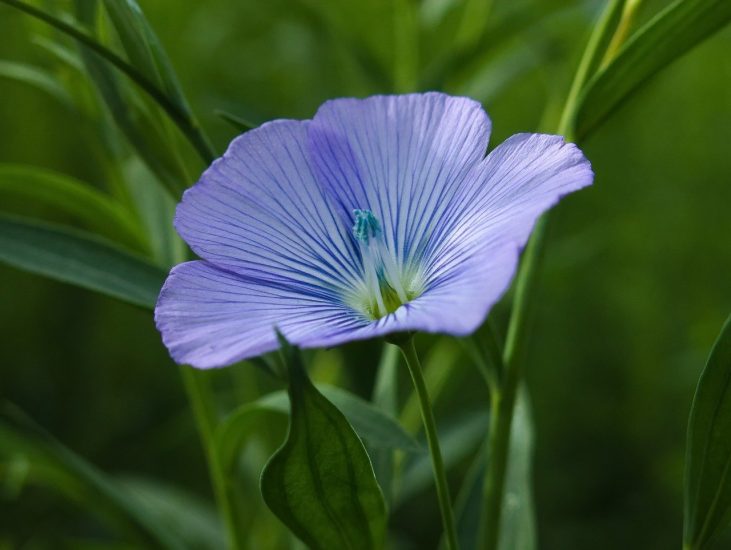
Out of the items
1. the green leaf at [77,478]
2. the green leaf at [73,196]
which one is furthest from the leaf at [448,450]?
the green leaf at [73,196]

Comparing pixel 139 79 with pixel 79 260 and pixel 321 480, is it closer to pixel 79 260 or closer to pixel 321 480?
pixel 79 260

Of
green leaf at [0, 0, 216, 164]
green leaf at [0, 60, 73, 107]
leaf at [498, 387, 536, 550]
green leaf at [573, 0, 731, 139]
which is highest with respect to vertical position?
green leaf at [0, 60, 73, 107]

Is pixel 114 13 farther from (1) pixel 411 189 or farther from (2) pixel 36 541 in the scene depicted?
(2) pixel 36 541

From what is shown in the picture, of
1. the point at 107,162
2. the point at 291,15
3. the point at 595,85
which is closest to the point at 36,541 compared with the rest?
the point at 107,162

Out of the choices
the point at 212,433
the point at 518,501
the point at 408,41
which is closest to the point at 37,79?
the point at 212,433

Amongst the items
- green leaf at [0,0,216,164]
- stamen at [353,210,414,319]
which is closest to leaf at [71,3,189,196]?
green leaf at [0,0,216,164]

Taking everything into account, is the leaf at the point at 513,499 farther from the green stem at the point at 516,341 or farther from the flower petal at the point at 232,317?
the flower petal at the point at 232,317

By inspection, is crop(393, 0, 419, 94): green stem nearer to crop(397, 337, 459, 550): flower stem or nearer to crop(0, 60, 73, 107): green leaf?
crop(0, 60, 73, 107): green leaf
